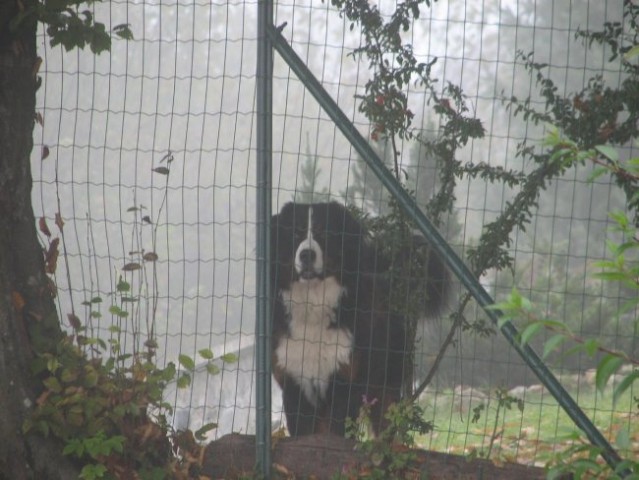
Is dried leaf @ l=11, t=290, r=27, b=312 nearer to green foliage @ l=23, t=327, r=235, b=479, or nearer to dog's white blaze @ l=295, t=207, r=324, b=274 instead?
green foliage @ l=23, t=327, r=235, b=479

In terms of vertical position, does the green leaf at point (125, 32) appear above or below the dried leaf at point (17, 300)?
above

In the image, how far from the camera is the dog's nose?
5211 millimetres

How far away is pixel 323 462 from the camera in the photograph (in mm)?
4223

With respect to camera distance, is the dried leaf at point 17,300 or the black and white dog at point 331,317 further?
the black and white dog at point 331,317

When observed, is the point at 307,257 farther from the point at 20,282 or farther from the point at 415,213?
the point at 20,282

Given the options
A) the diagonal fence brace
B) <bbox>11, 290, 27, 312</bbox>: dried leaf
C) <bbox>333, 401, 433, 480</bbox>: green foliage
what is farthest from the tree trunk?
<bbox>333, 401, 433, 480</bbox>: green foliage

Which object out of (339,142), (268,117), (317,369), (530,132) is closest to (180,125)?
(339,142)

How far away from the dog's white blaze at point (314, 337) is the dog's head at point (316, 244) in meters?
0.09

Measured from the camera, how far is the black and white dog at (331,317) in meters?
5.25

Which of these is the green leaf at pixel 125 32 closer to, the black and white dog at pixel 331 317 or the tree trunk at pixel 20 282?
the tree trunk at pixel 20 282

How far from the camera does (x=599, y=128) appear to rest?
4.78 metres

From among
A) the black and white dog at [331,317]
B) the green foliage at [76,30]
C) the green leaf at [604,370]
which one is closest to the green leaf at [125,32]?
the green foliage at [76,30]

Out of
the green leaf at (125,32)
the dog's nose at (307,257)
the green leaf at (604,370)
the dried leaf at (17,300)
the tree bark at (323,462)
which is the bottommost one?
the tree bark at (323,462)

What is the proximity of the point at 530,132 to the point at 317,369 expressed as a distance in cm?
1241
